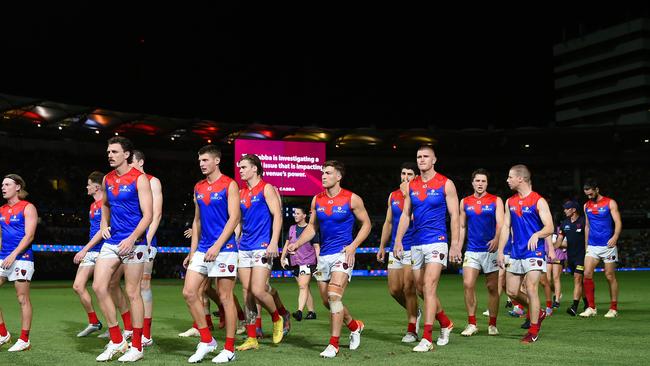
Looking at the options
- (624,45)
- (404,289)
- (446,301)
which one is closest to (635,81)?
(624,45)

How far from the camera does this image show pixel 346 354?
9.40 metres

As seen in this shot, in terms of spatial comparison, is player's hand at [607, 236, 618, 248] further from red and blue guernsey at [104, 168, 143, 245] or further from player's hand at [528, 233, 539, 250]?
red and blue guernsey at [104, 168, 143, 245]

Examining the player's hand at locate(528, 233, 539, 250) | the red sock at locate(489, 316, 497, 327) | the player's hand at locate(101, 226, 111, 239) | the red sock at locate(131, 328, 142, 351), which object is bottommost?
the red sock at locate(489, 316, 497, 327)

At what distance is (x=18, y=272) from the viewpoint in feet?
33.4

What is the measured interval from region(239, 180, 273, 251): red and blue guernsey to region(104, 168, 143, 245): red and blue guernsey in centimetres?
145

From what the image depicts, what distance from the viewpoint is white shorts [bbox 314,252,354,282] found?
9.74m

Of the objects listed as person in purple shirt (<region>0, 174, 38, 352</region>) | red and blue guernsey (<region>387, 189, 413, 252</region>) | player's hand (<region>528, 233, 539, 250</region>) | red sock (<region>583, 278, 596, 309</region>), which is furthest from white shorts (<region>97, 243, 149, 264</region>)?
red sock (<region>583, 278, 596, 309</region>)

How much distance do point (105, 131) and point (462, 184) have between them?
27.0m

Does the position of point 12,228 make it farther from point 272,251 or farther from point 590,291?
point 590,291

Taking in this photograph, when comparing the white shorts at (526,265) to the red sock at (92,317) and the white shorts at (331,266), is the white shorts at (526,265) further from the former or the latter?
the red sock at (92,317)

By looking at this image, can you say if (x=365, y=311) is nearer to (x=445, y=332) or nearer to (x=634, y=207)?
(x=445, y=332)

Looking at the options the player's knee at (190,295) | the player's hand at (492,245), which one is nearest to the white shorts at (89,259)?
the player's knee at (190,295)

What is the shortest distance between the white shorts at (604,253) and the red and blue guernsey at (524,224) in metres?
4.41

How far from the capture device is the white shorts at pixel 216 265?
8969mm
